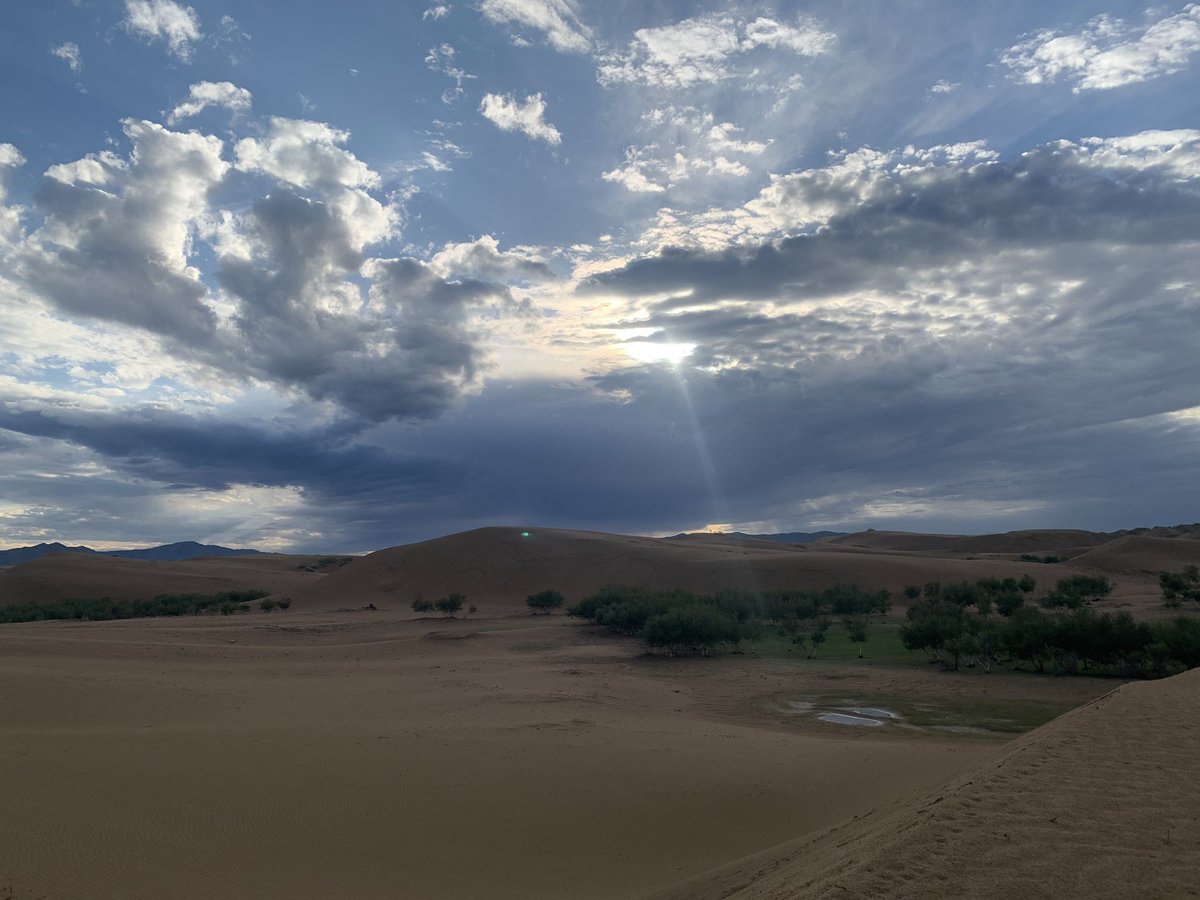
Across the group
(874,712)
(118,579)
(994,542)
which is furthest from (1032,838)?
(994,542)

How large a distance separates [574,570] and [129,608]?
37251mm

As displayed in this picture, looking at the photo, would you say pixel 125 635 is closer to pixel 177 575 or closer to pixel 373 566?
pixel 373 566

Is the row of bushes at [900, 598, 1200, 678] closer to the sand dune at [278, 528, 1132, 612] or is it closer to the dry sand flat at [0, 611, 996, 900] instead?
the dry sand flat at [0, 611, 996, 900]

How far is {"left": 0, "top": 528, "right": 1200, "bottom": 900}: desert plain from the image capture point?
6945 mm

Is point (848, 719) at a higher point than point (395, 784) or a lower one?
lower

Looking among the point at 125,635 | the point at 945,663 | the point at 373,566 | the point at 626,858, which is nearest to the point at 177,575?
the point at 373,566

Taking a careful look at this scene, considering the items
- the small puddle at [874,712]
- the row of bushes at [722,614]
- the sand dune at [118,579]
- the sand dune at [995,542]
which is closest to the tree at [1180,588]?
the row of bushes at [722,614]

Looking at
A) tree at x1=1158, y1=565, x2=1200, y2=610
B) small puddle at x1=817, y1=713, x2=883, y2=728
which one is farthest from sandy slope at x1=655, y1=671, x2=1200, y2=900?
tree at x1=1158, y1=565, x2=1200, y2=610

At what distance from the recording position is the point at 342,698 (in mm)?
21422

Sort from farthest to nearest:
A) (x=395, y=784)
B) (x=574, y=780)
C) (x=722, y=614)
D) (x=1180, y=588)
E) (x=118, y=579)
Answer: (x=118, y=579)
(x=1180, y=588)
(x=722, y=614)
(x=574, y=780)
(x=395, y=784)

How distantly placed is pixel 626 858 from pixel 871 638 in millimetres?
30572

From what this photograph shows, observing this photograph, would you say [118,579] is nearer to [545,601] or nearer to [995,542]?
[545,601]

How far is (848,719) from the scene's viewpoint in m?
20.2

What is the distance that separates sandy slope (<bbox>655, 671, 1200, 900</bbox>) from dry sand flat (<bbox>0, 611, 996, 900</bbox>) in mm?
2525
